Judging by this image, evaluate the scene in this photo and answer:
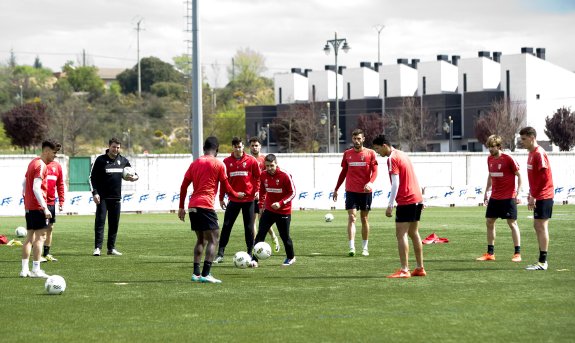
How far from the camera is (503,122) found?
294ft

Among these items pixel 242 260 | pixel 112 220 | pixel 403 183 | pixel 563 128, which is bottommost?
pixel 242 260

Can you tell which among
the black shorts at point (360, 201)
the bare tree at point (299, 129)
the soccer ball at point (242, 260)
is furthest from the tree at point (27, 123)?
the soccer ball at point (242, 260)

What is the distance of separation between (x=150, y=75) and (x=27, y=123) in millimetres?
74094

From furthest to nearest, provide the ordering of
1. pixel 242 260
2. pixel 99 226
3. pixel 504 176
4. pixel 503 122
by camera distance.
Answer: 1. pixel 503 122
2. pixel 99 226
3. pixel 504 176
4. pixel 242 260

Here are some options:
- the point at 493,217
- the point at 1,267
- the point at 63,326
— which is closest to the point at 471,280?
the point at 493,217

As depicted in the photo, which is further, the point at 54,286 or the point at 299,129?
the point at 299,129

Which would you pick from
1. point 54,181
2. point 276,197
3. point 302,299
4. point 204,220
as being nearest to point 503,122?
point 54,181

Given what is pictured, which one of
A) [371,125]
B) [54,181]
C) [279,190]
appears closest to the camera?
[279,190]

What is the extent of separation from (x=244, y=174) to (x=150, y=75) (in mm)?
154551

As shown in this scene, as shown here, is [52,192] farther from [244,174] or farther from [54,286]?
[54,286]

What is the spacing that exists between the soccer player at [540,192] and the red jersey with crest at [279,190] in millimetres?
4067

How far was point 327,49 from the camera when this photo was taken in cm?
5922

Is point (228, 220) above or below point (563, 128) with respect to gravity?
below

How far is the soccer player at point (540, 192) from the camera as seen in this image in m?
15.9
